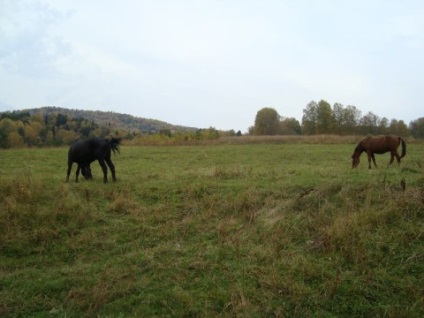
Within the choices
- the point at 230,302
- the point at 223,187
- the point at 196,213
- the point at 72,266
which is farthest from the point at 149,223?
the point at 230,302

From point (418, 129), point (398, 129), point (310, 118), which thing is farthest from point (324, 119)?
point (418, 129)

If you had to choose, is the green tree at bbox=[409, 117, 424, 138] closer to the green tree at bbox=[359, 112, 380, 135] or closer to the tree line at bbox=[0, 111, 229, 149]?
the green tree at bbox=[359, 112, 380, 135]

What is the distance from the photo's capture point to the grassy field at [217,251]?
5.18 m

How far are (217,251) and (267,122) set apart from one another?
237 ft

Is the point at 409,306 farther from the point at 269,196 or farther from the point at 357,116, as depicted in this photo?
the point at 357,116

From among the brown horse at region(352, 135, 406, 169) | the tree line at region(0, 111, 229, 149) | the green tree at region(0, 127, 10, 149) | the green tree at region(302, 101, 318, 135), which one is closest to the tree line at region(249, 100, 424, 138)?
the green tree at region(302, 101, 318, 135)

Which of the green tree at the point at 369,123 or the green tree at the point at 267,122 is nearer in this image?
the green tree at the point at 369,123

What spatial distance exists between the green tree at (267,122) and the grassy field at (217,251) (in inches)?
2649

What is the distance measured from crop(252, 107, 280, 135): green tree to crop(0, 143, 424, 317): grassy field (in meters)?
67.3

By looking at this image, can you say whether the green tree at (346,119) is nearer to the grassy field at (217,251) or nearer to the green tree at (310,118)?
the green tree at (310,118)

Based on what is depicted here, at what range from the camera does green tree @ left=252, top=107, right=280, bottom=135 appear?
3027 inches

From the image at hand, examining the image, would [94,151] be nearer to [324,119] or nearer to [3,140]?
[3,140]

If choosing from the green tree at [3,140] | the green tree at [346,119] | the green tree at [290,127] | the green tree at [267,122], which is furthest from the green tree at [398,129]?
the green tree at [3,140]

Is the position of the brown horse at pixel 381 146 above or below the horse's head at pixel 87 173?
above
